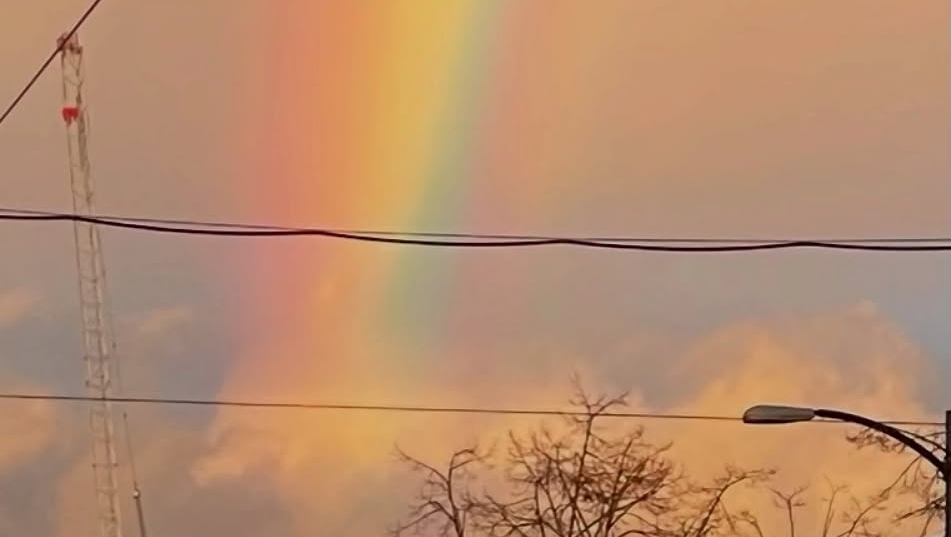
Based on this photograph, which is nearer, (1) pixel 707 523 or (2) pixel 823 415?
(2) pixel 823 415

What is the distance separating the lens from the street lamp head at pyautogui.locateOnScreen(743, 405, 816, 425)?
703 inches

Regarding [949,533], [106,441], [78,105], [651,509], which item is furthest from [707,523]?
[106,441]

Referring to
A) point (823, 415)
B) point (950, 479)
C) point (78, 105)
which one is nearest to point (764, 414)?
point (823, 415)

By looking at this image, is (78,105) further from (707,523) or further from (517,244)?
(517,244)

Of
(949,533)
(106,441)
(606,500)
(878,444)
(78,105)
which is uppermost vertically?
(78,105)

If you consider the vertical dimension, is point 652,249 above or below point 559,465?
below

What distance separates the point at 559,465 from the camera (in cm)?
3472

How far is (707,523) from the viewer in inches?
1378

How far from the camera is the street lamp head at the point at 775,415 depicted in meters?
17.9

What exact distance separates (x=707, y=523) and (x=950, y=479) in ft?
57.4

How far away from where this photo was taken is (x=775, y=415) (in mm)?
18062

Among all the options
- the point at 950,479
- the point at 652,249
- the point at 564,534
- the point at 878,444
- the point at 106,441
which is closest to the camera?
the point at 652,249

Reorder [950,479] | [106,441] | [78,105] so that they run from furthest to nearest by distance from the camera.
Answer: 1. [106,441]
2. [78,105]
3. [950,479]

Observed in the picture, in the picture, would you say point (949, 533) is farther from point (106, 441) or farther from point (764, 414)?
point (106, 441)
